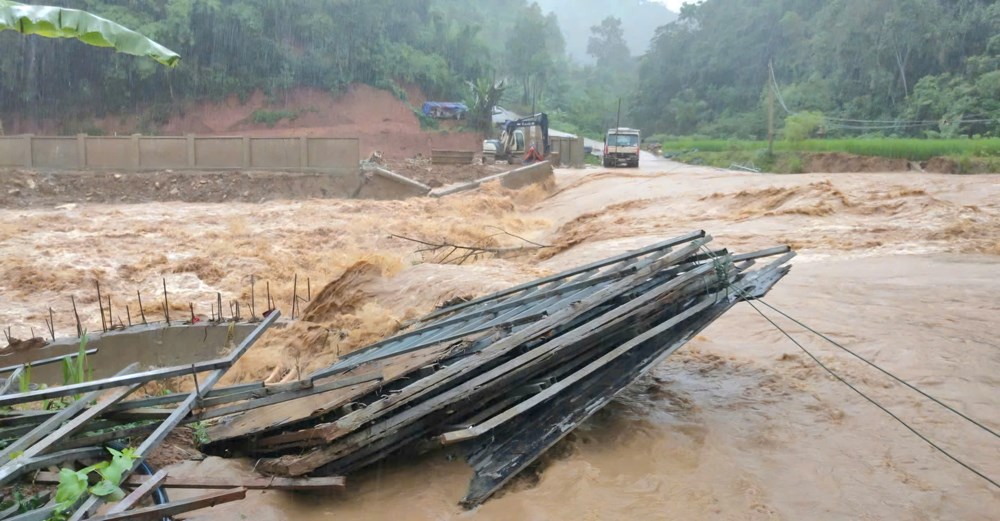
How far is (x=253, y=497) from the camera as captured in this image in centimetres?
469

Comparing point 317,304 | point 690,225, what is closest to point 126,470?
point 317,304

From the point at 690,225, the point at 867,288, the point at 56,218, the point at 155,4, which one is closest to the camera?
the point at 867,288

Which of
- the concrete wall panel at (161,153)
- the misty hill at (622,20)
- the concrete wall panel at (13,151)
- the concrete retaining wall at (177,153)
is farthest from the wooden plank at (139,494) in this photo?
the misty hill at (622,20)

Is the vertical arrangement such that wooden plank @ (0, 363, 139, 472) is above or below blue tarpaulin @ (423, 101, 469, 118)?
below

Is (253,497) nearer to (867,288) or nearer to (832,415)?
(832,415)

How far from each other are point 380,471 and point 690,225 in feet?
39.7

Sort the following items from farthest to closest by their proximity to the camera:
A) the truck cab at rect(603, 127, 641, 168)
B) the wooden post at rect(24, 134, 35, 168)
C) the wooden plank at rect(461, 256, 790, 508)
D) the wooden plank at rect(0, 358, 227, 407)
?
1. the truck cab at rect(603, 127, 641, 168)
2. the wooden post at rect(24, 134, 35, 168)
3. the wooden plank at rect(461, 256, 790, 508)
4. the wooden plank at rect(0, 358, 227, 407)

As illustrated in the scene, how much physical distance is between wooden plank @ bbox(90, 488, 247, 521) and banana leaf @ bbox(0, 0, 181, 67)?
456 centimetres

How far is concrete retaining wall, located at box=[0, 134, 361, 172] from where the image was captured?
26.2 m

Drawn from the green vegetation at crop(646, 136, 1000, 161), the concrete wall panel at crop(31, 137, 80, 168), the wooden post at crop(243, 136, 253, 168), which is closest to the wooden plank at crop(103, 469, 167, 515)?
the wooden post at crop(243, 136, 253, 168)

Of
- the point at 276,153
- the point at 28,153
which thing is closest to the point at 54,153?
the point at 28,153

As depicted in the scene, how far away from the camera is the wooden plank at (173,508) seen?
3678 millimetres

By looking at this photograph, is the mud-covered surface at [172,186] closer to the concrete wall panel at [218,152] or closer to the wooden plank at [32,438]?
the concrete wall panel at [218,152]

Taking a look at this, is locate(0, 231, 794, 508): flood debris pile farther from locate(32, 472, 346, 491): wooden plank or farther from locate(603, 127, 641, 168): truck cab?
locate(603, 127, 641, 168): truck cab
